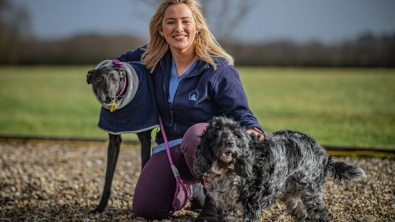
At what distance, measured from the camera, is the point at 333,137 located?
9398mm

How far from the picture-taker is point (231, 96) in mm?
4422

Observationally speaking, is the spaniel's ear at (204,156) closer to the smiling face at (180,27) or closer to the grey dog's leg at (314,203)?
the grey dog's leg at (314,203)

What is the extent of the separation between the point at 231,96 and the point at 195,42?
749mm

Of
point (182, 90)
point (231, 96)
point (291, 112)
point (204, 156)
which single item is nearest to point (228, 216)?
point (204, 156)

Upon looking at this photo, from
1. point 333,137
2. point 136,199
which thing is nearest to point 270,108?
point 333,137

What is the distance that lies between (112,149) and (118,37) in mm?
46548

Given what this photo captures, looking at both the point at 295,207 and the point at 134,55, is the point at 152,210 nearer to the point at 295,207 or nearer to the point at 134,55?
the point at 295,207

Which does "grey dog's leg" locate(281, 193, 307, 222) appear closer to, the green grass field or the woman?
the woman

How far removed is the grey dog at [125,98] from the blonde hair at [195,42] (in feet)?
0.58

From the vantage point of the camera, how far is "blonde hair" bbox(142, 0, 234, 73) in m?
4.73

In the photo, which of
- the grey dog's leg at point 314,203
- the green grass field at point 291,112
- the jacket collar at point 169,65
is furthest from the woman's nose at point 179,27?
the green grass field at point 291,112

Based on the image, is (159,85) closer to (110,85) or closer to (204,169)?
(110,85)

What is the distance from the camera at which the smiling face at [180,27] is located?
4.66m

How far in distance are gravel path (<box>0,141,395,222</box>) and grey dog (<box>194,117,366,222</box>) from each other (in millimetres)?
641
